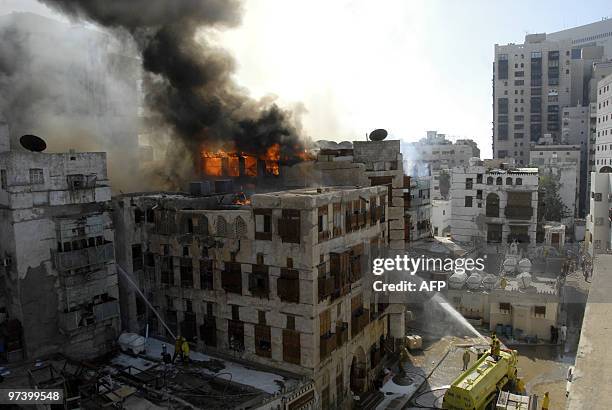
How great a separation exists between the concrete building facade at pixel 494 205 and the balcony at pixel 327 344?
43582 mm

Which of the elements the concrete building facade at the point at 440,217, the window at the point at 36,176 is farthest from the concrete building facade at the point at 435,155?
the window at the point at 36,176

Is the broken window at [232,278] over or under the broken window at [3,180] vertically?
under

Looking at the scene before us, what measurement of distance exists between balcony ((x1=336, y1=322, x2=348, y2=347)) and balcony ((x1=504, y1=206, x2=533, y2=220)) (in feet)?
137

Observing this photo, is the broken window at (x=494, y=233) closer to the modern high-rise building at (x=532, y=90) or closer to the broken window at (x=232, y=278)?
the broken window at (x=232, y=278)

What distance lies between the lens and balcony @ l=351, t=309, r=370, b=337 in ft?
104

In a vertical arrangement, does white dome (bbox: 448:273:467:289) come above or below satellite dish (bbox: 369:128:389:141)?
below

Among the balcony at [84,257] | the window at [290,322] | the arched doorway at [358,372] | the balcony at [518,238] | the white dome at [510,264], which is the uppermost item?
the balcony at [84,257]

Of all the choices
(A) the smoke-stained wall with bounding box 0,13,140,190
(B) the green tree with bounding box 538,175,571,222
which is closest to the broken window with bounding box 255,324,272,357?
(A) the smoke-stained wall with bounding box 0,13,140,190

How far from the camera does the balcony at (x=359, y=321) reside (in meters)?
31.6

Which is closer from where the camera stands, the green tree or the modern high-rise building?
the green tree

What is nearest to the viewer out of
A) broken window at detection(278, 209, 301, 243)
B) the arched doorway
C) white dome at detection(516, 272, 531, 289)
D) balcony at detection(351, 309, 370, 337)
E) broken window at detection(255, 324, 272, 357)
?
broken window at detection(278, 209, 301, 243)

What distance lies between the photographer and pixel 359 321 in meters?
32.1

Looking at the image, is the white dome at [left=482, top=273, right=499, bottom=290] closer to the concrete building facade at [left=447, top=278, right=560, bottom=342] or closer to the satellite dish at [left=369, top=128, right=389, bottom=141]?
the concrete building facade at [left=447, top=278, right=560, bottom=342]

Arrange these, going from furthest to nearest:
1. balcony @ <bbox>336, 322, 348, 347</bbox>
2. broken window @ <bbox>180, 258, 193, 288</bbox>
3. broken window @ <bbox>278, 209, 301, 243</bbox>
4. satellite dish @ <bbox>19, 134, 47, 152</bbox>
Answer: broken window @ <bbox>180, 258, 193, 288</bbox>
satellite dish @ <bbox>19, 134, 47, 152</bbox>
balcony @ <bbox>336, 322, 348, 347</bbox>
broken window @ <bbox>278, 209, 301, 243</bbox>
